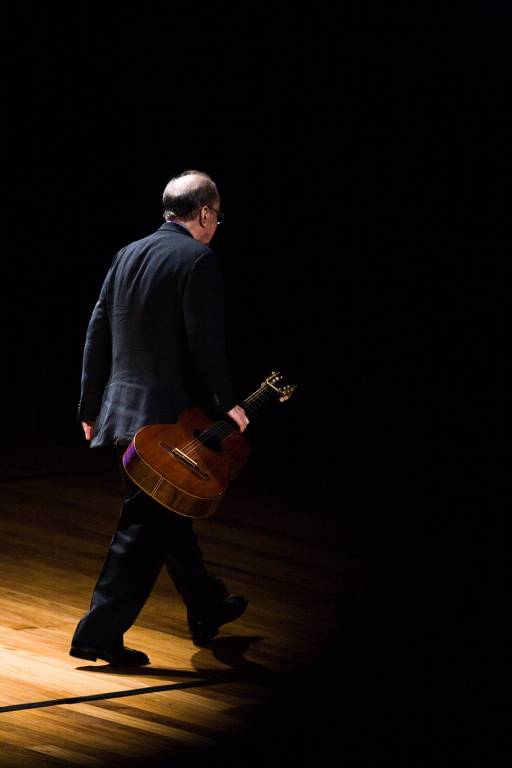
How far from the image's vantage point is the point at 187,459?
3494 millimetres

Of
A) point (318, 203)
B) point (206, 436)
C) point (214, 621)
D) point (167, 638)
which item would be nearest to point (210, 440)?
point (206, 436)

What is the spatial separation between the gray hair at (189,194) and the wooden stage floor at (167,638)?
3.85ft

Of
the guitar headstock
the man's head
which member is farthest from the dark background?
the man's head

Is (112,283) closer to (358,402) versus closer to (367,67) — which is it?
(367,67)

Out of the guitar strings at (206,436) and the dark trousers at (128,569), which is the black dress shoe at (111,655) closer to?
the dark trousers at (128,569)

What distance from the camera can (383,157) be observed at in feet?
24.0

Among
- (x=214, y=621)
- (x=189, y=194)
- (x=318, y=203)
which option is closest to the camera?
(x=189, y=194)

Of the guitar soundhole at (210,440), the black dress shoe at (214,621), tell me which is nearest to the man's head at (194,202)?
the guitar soundhole at (210,440)

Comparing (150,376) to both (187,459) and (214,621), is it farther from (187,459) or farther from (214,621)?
(214,621)

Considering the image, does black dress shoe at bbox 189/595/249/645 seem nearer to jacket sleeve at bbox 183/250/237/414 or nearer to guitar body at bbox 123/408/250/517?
guitar body at bbox 123/408/250/517

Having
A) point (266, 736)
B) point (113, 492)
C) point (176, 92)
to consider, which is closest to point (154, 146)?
point (176, 92)

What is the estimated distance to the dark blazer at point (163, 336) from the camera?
352 cm

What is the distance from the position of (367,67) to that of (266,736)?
15.3 ft

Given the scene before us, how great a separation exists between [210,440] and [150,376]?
22cm
